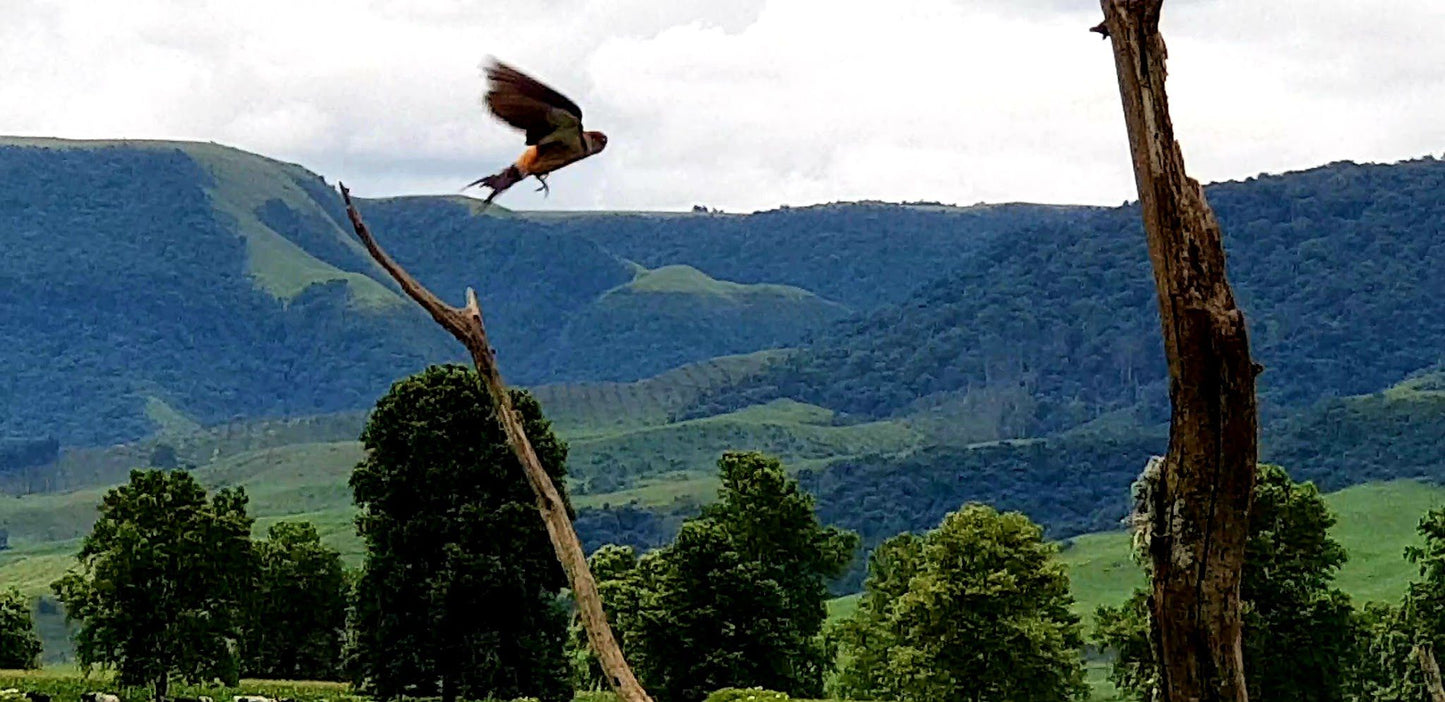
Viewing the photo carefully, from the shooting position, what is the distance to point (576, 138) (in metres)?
4.88

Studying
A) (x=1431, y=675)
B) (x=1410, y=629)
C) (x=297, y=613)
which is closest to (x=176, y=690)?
(x=297, y=613)

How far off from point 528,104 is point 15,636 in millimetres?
73129

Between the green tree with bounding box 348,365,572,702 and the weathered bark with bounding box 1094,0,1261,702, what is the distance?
38901 millimetres

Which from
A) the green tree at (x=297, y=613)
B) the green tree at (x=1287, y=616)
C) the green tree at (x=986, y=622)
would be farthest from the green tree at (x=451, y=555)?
the green tree at (x=297, y=613)

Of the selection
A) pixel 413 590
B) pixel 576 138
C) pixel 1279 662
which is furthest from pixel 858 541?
pixel 576 138

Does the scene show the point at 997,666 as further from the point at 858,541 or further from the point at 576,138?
the point at 576,138

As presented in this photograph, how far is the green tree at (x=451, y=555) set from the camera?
44.1m

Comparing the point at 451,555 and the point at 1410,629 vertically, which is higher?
the point at 451,555

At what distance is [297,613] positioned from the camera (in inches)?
2616

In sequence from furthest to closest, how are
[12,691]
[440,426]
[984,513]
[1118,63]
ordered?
[984,513]
[440,426]
[12,691]
[1118,63]

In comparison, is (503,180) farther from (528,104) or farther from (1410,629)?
(1410,629)

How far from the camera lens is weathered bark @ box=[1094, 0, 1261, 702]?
15.4 feet

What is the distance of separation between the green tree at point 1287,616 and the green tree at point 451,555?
660 inches

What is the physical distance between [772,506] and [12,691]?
2785 centimetres
